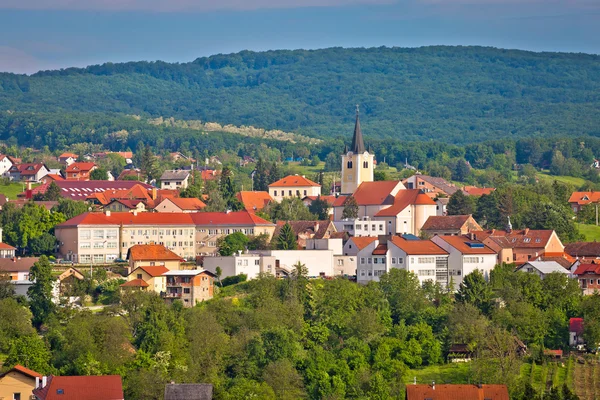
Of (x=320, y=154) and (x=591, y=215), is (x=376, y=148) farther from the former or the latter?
(x=591, y=215)

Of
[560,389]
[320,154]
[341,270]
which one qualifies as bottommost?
[560,389]

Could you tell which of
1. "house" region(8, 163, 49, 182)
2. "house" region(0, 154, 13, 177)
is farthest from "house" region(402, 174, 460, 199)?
"house" region(0, 154, 13, 177)

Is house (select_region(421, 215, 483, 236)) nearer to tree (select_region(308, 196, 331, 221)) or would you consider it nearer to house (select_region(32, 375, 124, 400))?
tree (select_region(308, 196, 331, 221))

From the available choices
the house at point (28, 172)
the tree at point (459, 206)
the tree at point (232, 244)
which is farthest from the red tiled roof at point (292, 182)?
the house at point (28, 172)

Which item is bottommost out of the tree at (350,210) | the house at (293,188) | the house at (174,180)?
the tree at (350,210)

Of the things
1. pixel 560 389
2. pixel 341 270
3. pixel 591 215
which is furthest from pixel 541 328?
pixel 591 215

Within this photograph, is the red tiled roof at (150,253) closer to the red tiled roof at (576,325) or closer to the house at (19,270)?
the house at (19,270)

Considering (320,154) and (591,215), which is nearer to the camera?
(591,215)

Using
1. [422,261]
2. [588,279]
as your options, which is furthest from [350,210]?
[588,279]
